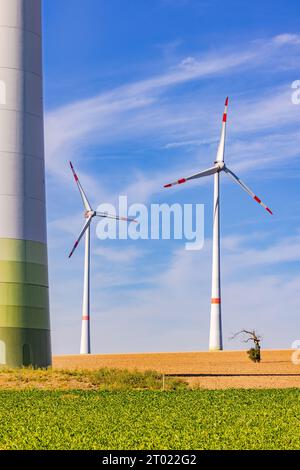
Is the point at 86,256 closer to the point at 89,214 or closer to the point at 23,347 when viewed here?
the point at 89,214

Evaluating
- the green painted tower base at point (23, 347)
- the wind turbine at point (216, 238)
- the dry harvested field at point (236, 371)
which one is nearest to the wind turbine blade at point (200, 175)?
the wind turbine at point (216, 238)

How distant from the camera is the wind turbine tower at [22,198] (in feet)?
178

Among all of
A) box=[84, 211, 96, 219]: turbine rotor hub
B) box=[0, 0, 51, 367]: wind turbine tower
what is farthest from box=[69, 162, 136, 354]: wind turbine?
box=[0, 0, 51, 367]: wind turbine tower

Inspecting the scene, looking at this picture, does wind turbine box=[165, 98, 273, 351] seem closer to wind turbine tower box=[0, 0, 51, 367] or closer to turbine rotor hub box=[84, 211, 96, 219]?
turbine rotor hub box=[84, 211, 96, 219]

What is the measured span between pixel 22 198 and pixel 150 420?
27.1 meters

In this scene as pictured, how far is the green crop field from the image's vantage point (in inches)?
950

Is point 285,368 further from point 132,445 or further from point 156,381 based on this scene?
point 132,445

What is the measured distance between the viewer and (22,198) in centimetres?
5491

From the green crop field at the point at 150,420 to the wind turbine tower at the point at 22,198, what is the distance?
8.69 metres

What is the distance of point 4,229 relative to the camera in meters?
54.5

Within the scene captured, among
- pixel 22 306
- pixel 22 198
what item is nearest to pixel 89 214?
pixel 22 198

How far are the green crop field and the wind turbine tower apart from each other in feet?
28.5
